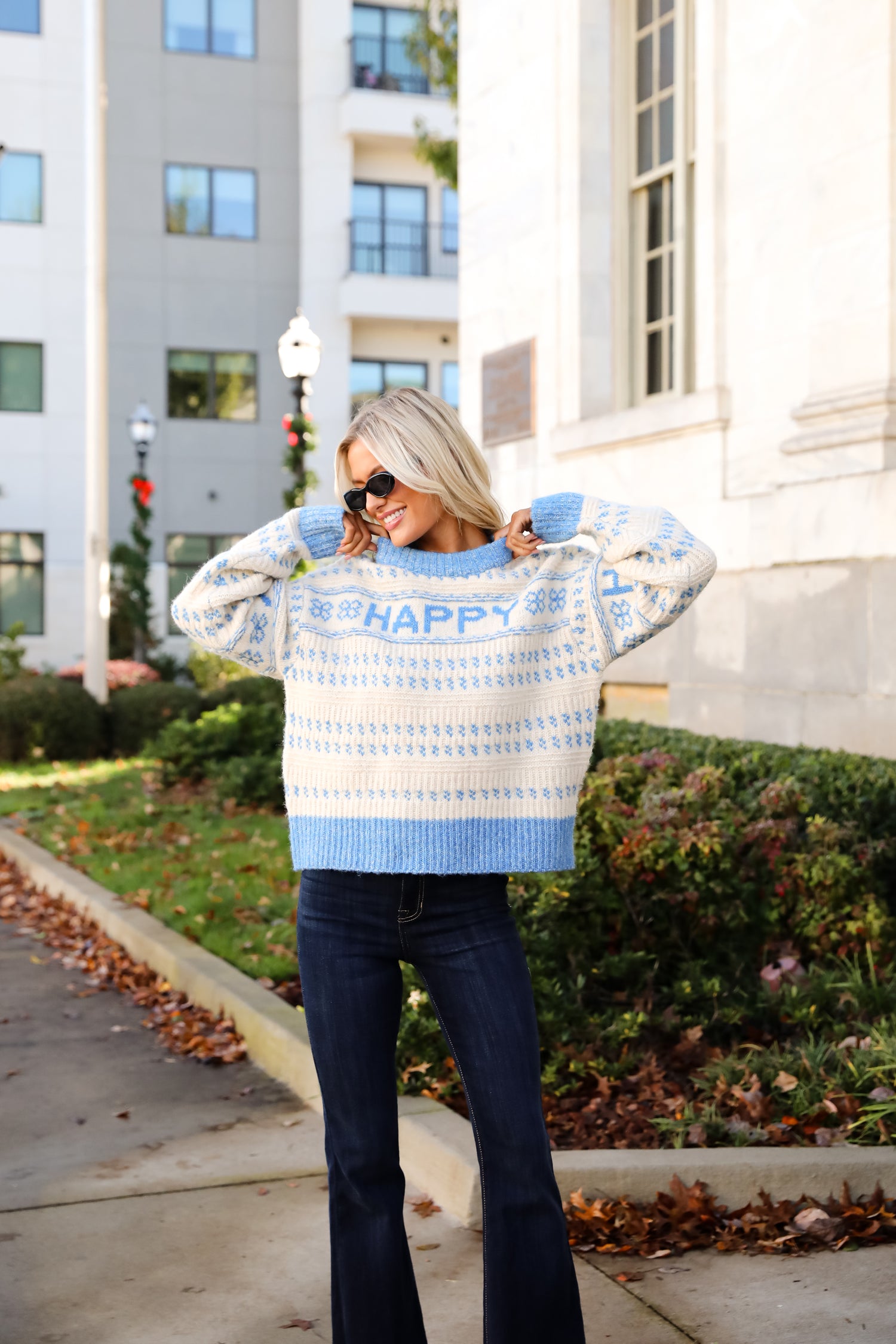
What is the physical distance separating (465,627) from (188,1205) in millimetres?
2318

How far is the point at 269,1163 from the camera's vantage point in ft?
14.8

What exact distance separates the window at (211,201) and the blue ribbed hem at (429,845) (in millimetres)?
28253

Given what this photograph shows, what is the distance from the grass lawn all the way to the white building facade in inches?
110

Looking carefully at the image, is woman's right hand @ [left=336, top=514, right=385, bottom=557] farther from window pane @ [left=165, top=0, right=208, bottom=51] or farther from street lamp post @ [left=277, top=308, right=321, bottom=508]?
window pane @ [left=165, top=0, right=208, bottom=51]

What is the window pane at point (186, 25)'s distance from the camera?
93.3 ft

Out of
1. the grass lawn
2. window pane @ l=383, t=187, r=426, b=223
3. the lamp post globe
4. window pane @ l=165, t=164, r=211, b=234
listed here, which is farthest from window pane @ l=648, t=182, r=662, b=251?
window pane @ l=165, t=164, r=211, b=234

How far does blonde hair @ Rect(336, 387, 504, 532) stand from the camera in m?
2.76

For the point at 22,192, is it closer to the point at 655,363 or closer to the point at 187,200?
the point at 187,200

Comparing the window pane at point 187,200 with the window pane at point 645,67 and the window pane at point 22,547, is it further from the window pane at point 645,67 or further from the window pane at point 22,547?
the window pane at point 645,67

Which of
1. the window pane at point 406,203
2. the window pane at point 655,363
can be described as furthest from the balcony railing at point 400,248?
the window pane at point 655,363

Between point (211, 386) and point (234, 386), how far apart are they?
477mm

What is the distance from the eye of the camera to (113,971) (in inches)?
280

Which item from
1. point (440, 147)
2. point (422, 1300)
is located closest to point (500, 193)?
point (440, 147)

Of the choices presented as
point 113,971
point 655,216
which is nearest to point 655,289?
point 655,216
